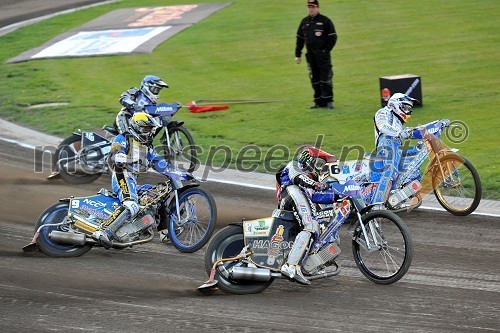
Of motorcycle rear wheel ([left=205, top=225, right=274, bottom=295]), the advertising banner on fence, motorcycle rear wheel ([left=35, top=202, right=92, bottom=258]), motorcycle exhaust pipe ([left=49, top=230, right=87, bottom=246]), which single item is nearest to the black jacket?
the advertising banner on fence

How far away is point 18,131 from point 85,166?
4.55 m

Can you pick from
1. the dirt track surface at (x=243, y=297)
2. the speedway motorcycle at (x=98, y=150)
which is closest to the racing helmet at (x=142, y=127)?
the dirt track surface at (x=243, y=297)

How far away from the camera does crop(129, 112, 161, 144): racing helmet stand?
1307 centimetres

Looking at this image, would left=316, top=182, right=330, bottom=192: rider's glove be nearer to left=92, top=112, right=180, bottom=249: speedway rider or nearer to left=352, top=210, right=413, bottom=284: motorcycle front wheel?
left=352, top=210, right=413, bottom=284: motorcycle front wheel

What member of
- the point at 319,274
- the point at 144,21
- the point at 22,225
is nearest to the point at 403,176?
the point at 319,274

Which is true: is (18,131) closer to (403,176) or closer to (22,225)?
(22,225)

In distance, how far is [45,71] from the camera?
89.5 ft

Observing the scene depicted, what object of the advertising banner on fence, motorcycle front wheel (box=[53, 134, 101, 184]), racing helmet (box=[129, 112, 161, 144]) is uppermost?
racing helmet (box=[129, 112, 161, 144])

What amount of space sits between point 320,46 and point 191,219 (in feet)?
30.5

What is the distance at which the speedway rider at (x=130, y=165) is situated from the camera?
41.6 feet

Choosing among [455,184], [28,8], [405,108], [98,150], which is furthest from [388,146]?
[28,8]

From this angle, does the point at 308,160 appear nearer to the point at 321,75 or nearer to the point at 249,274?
the point at 249,274

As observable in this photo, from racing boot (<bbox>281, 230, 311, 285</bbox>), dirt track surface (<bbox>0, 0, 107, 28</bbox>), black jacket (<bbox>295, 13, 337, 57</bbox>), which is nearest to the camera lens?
racing boot (<bbox>281, 230, 311, 285</bbox>)

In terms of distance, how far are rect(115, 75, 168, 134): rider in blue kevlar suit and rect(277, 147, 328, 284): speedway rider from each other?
598cm
